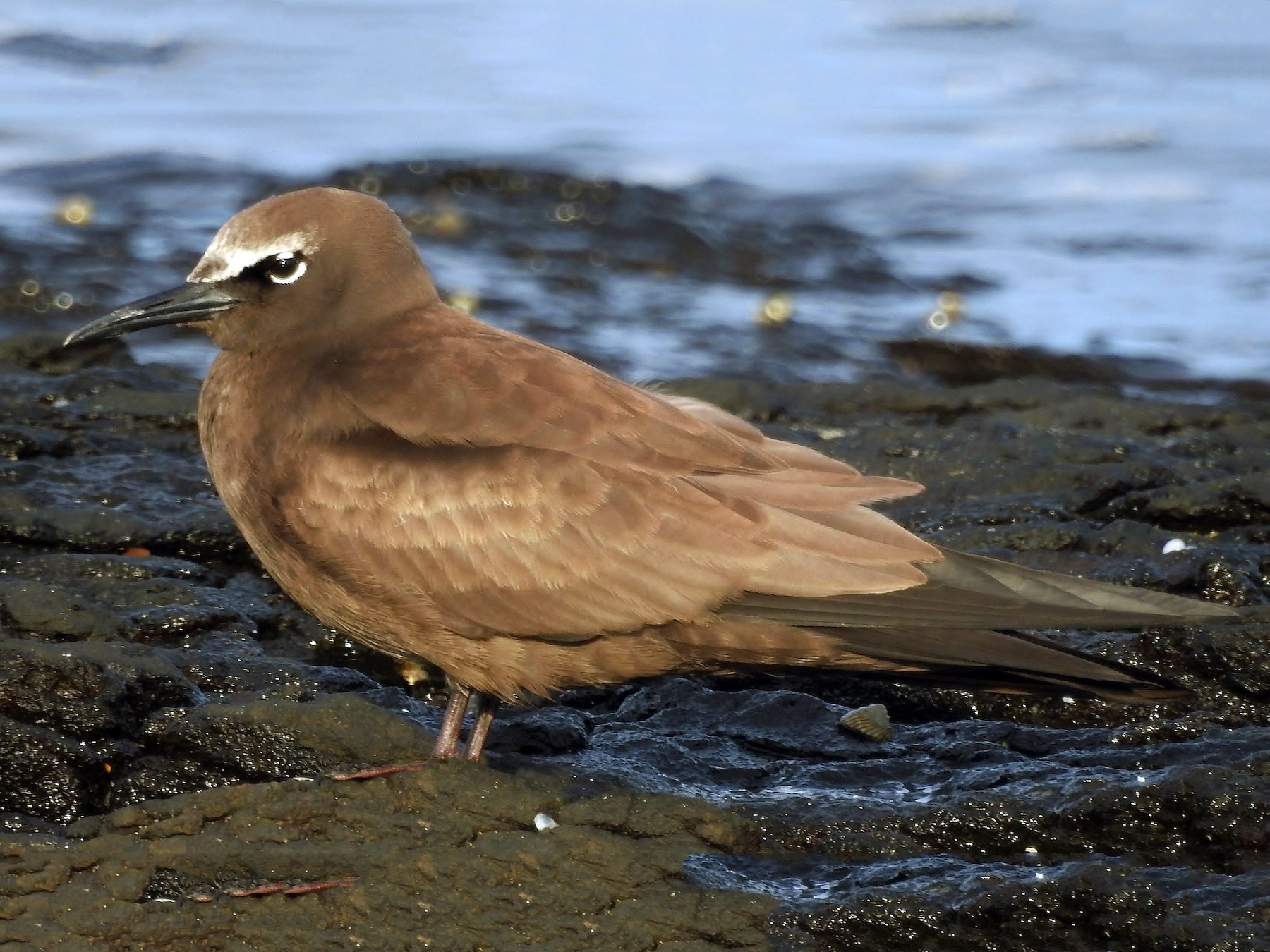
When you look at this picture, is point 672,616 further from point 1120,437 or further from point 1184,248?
point 1184,248

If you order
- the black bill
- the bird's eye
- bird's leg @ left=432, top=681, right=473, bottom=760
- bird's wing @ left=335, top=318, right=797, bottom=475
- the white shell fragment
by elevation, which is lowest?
the white shell fragment

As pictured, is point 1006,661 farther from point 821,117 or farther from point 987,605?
point 821,117

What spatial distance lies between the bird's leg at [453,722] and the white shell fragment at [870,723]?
1225 millimetres

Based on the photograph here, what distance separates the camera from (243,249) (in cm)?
564

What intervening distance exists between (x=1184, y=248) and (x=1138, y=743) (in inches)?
355

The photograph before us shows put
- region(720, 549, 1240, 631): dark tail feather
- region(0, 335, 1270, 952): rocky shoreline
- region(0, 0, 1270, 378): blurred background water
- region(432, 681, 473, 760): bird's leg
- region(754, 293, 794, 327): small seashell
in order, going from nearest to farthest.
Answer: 1. region(0, 335, 1270, 952): rocky shoreline
2. region(720, 549, 1240, 631): dark tail feather
3. region(432, 681, 473, 760): bird's leg
4. region(754, 293, 794, 327): small seashell
5. region(0, 0, 1270, 378): blurred background water

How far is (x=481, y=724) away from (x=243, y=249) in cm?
170

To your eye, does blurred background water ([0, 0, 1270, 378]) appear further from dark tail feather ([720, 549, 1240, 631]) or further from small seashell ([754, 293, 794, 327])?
dark tail feather ([720, 549, 1240, 631])

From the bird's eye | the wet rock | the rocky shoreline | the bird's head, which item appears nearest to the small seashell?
the rocky shoreline

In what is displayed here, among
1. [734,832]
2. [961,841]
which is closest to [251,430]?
[734,832]

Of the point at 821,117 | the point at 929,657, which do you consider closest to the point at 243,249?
the point at 929,657

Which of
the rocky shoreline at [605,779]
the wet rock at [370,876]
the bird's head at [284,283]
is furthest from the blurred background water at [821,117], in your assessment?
the wet rock at [370,876]

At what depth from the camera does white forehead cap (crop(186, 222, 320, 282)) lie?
18.5ft

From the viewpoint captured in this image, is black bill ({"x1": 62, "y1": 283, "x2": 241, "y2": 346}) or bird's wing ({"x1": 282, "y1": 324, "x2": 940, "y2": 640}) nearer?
bird's wing ({"x1": 282, "y1": 324, "x2": 940, "y2": 640})
